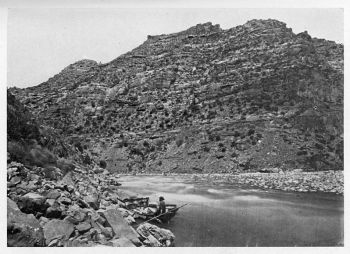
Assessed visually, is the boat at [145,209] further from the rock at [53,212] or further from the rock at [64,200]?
the rock at [53,212]

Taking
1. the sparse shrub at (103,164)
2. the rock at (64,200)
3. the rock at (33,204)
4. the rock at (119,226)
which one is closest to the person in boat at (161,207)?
the rock at (119,226)

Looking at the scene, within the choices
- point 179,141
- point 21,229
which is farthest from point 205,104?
point 21,229

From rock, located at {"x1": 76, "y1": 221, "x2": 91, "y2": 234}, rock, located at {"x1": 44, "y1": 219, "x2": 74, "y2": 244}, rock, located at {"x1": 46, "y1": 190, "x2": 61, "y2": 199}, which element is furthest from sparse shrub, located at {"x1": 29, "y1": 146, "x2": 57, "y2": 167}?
rock, located at {"x1": 76, "y1": 221, "x2": 91, "y2": 234}

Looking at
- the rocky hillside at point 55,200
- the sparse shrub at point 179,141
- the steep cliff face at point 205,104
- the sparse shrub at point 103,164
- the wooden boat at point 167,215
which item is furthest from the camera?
the sparse shrub at point 179,141

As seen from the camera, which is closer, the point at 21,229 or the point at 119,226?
the point at 21,229

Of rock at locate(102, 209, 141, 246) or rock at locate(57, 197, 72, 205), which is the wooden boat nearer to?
rock at locate(102, 209, 141, 246)

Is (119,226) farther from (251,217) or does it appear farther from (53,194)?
(251,217)
